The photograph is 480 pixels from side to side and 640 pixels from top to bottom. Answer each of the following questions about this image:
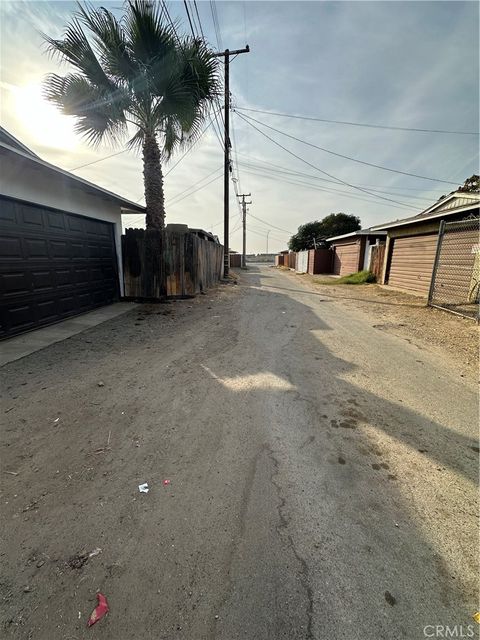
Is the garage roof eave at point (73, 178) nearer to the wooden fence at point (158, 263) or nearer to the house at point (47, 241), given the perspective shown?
the house at point (47, 241)

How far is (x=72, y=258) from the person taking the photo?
6.43m

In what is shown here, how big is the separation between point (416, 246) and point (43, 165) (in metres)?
11.3

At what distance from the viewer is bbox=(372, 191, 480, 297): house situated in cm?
892

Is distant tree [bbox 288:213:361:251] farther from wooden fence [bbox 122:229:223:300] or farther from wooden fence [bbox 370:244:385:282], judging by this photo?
wooden fence [bbox 122:229:223:300]

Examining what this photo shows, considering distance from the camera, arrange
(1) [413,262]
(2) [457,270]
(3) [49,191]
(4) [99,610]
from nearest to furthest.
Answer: (4) [99,610]
(3) [49,191]
(2) [457,270]
(1) [413,262]

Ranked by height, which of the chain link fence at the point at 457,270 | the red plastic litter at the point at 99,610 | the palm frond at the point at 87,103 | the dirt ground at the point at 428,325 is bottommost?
the red plastic litter at the point at 99,610

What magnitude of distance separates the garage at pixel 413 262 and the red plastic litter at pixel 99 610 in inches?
433

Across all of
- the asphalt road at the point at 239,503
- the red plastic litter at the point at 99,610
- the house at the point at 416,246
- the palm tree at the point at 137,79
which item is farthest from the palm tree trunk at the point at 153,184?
the house at the point at 416,246

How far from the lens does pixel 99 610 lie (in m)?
1.21

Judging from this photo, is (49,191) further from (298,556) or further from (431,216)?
(431,216)

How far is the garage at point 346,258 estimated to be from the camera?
58.5 feet

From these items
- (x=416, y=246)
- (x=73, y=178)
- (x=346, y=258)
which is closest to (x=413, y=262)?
(x=416, y=246)

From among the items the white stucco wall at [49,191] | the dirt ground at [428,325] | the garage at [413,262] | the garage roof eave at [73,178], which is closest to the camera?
the garage roof eave at [73,178]

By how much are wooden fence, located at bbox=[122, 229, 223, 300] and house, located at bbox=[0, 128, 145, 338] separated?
0.65m
